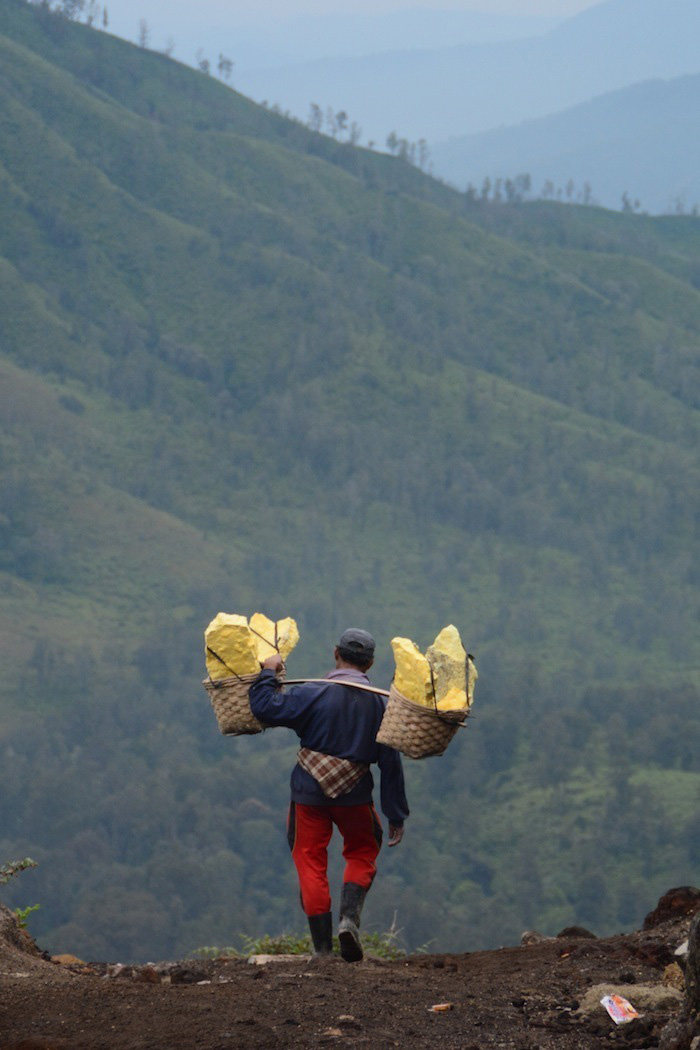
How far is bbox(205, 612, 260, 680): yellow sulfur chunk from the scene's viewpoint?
7055 mm

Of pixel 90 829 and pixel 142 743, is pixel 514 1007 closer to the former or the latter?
pixel 90 829

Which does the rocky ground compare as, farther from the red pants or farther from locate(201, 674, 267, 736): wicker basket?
locate(201, 674, 267, 736): wicker basket

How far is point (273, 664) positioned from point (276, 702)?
0.23m

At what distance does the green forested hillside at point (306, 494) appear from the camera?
Result: 86375 mm

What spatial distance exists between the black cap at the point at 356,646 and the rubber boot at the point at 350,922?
43.2 inches

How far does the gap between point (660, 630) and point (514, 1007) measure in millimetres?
121134

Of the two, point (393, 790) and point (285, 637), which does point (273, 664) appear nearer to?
point (285, 637)

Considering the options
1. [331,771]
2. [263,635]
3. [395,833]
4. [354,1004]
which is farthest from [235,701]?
[354,1004]

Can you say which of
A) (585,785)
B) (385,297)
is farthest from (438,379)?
(585,785)

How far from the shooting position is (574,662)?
11800 cm

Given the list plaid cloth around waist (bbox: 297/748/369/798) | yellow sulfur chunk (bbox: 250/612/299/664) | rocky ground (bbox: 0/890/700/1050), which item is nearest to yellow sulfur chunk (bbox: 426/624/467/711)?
plaid cloth around waist (bbox: 297/748/369/798)

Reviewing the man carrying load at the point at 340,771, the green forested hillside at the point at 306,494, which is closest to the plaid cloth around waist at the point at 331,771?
the man carrying load at the point at 340,771

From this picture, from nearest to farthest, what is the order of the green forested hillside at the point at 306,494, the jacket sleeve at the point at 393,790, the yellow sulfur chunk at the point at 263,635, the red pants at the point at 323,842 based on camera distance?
the jacket sleeve at the point at 393,790
the red pants at the point at 323,842
the yellow sulfur chunk at the point at 263,635
the green forested hillside at the point at 306,494

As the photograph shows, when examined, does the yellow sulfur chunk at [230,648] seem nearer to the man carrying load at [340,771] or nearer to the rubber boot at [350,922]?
the man carrying load at [340,771]
